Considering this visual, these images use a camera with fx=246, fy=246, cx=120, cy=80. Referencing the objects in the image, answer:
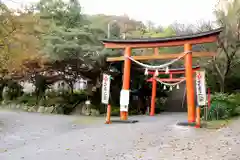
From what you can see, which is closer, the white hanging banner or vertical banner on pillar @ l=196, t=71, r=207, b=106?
vertical banner on pillar @ l=196, t=71, r=207, b=106

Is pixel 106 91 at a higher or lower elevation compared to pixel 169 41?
lower

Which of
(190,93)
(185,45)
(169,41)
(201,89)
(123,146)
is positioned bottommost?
(123,146)

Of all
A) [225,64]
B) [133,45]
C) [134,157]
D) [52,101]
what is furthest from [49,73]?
[134,157]

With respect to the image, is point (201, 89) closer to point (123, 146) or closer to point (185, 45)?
point (185, 45)

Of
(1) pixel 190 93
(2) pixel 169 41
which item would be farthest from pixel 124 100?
(2) pixel 169 41

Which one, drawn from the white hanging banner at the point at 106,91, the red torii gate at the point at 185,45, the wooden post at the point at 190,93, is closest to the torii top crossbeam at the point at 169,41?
the red torii gate at the point at 185,45

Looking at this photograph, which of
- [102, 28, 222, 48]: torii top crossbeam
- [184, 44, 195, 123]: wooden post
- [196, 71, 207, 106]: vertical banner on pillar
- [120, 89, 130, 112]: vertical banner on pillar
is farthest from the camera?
[120, 89, 130, 112]: vertical banner on pillar

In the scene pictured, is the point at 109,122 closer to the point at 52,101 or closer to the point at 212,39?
the point at 212,39

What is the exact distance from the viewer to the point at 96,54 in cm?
1591

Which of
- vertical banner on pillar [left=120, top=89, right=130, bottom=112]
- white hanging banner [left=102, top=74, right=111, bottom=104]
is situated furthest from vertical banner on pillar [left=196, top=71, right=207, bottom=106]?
white hanging banner [left=102, top=74, right=111, bottom=104]

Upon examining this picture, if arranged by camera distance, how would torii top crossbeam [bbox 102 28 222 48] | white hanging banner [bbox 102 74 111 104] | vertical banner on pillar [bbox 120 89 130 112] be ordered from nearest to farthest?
torii top crossbeam [bbox 102 28 222 48], white hanging banner [bbox 102 74 111 104], vertical banner on pillar [bbox 120 89 130 112]

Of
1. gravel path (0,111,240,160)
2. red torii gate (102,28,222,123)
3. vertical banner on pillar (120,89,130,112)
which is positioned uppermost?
red torii gate (102,28,222,123)

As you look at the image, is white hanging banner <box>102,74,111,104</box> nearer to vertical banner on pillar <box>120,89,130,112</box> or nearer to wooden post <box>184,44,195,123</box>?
vertical banner on pillar <box>120,89,130,112</box>

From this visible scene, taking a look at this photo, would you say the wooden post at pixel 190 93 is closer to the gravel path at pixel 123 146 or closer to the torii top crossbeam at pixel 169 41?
the torii top crossbeam at pixel 169 41
